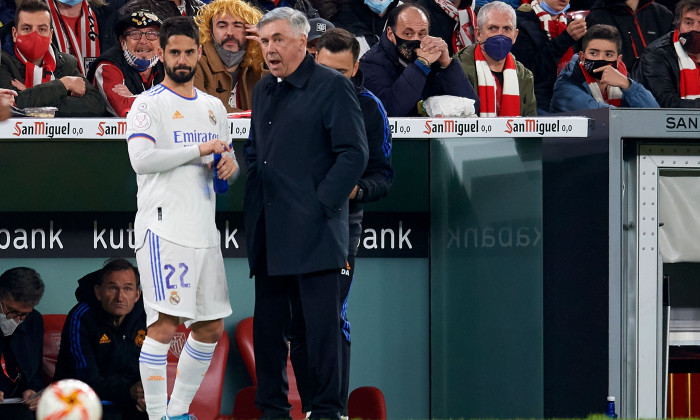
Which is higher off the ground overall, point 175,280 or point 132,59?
point 132,59

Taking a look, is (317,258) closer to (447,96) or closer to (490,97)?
(447,96)

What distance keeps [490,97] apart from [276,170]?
2553 millimetres

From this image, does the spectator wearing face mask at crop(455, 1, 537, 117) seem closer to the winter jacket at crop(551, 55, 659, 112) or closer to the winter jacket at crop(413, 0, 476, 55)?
the winter jacket at crop(551, 55, 659, 112)

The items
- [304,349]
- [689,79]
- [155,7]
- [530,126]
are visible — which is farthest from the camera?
[155,7]

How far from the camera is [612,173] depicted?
6199 millimetres

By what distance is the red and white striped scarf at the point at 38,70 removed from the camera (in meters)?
6.66

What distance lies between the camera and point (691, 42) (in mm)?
7578

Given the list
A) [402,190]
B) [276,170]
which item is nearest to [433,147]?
[402,190]

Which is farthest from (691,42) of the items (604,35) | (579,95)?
(579,95)

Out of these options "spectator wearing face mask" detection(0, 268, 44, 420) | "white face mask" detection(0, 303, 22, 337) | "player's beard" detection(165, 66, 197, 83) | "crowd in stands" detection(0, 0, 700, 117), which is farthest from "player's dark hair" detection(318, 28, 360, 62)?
"white face mask" detection(0, 303, 22, 337)

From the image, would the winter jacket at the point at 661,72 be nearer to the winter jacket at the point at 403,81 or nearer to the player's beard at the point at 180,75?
the winter jacket at the point at 403,81

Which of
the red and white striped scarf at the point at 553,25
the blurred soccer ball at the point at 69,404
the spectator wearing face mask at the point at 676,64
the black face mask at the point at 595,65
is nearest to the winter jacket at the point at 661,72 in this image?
the spectator wearing face mask at the point at 676,64

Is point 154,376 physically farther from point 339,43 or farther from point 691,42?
point 691,42

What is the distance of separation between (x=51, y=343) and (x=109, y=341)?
0.44 metres
